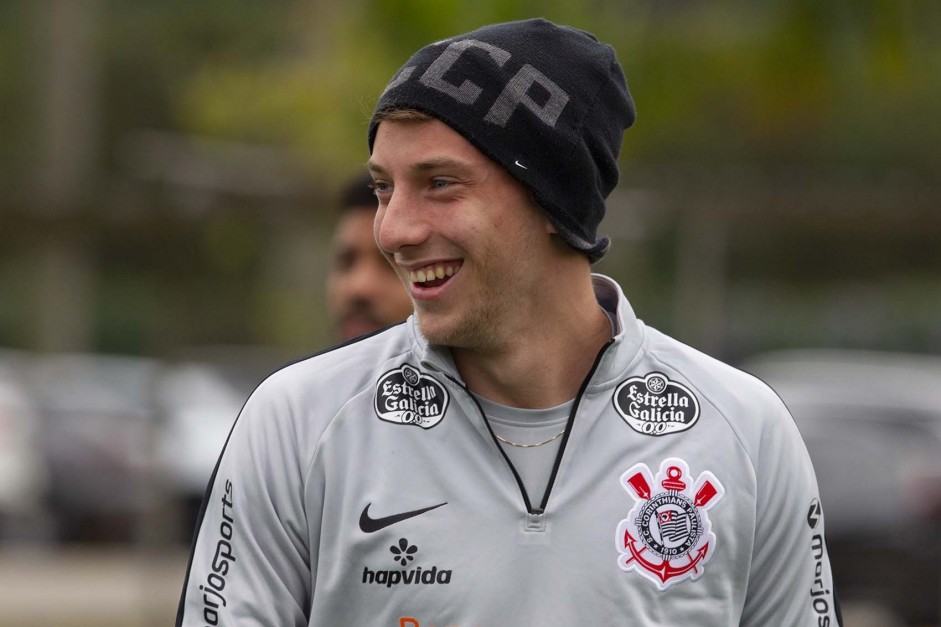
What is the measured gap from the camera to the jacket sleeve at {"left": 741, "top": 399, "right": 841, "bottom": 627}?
2930 millimetres

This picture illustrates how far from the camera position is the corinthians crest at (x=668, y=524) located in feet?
9.36

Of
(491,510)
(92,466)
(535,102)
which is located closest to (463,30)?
(535,102)

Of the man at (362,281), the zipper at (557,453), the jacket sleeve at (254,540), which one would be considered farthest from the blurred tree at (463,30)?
the man at (362,281)

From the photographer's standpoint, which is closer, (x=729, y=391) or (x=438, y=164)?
(x=438, y=164)

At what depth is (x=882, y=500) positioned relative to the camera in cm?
1151

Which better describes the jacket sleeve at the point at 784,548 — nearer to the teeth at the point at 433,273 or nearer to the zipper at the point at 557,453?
the zipper at the point at 557,453

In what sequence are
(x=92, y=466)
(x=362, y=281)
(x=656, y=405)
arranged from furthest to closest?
(x=92, y=466) → (x=362, y=281) → (x=656, y=405)

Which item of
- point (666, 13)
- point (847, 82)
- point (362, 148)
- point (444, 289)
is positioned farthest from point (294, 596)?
point (362, 148)

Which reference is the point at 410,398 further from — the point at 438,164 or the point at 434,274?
the point at 438,164

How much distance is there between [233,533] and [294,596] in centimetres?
15

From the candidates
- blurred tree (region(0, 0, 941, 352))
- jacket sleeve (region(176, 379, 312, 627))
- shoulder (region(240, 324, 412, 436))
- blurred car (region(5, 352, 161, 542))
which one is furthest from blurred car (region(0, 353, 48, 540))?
jacket sleeve (region(176, 379, 312, 627))

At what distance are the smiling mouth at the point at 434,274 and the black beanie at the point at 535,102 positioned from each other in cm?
21

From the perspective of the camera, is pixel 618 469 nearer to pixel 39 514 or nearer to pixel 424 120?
pixel 424 120

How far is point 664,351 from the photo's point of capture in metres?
3.13
